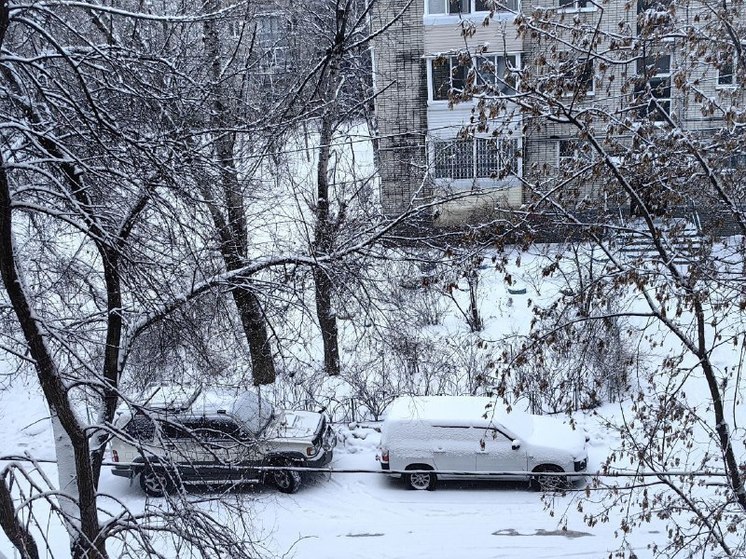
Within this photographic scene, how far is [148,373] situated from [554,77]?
5.78 metres

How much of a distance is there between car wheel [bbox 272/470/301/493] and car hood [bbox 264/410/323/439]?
0.59 metres

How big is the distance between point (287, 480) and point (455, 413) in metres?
3.00

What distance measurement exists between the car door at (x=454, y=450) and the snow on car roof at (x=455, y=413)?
0.42 feet

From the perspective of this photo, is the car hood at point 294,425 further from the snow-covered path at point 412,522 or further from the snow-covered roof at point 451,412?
the snow-covered roof at point 451,412

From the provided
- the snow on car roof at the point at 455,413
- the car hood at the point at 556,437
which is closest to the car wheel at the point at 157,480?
the snow on car roof at the point at 455,413

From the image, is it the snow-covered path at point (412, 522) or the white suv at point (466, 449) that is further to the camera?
the white suv at point (466, 449)

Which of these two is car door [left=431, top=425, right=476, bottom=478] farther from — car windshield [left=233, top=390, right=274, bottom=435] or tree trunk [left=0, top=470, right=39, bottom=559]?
tree trunk [left=0, top=470, right=39, bottom=559]

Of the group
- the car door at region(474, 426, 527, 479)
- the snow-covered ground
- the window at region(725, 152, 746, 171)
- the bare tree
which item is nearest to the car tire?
the snow-covered ground

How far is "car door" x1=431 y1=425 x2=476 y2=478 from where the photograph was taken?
39.1 ft

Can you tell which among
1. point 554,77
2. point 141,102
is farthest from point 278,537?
point 554,77

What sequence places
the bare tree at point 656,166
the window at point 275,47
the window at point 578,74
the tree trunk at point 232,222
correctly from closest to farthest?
the bare tree at point 656,166
the window at point 578,74
the tree trunk at point 232,222
the window at point 275,47

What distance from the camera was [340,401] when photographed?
14.7 metres

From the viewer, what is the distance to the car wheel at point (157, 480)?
5458 millimetres

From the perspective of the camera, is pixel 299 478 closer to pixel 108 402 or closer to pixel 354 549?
pixel 354 549
